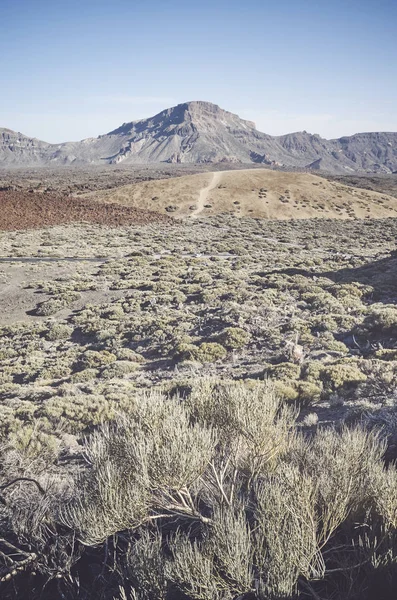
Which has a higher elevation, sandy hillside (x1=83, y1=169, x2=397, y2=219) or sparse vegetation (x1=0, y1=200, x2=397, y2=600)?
sandy hillside (x1=83, y1=169, x2=397, y2=219)

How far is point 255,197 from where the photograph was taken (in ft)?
193

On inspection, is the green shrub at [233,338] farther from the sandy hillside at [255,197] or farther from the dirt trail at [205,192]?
the dirt trail at [205,192]

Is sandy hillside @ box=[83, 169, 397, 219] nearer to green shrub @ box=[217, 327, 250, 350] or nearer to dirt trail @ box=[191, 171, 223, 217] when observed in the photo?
dirt trail @ box=[191, 171, 223, 217]

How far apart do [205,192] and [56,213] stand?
84.3 ft

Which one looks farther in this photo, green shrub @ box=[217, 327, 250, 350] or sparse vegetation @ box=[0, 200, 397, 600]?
green shrub @ box=[217, 327, 250, 350]

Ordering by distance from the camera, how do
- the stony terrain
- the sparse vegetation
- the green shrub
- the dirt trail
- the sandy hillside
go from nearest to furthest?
the sparse vegetation
the green shrub
the stony terrain
the dirt trail
the sandy hillside

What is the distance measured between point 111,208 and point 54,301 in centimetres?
3324

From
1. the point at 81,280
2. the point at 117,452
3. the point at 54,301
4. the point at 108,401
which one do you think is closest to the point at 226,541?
the point at 117,452

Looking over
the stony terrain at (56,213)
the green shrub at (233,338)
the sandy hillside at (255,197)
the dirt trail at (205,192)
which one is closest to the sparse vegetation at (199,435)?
the green shrub at (233,338)

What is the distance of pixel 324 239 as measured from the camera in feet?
134

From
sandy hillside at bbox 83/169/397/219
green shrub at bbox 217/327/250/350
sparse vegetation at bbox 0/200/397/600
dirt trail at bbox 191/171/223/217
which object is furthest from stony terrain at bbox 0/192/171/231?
green shrub at bbox 217/327/250/350

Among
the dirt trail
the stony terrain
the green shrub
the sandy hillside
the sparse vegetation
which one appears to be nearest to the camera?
the sparse vegetation

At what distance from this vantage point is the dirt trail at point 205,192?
55084 millimetres

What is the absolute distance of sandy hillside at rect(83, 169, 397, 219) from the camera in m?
55.2
